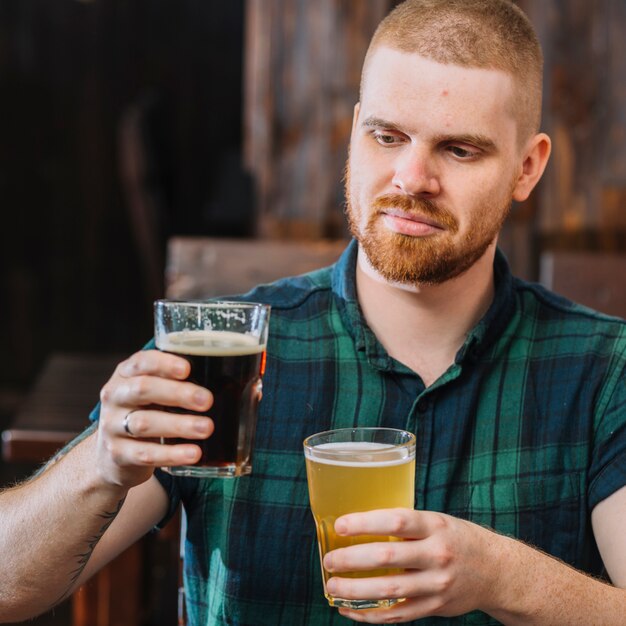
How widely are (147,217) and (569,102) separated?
223 cm

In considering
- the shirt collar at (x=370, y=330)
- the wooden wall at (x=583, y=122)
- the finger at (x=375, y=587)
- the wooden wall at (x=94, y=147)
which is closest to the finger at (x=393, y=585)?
the finger at (x=375, y=587)

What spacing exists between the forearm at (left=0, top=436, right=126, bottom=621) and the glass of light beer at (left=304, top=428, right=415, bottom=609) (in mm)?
259

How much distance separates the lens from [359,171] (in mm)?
1425

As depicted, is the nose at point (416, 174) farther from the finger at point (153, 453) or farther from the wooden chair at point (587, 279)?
the wooden chair at point (587, 279)

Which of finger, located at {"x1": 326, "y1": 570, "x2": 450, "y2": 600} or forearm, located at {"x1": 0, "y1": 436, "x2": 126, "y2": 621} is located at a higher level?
finger, located at {"x1": 326, "y1": 570, "x2": 450, "y2": 600}

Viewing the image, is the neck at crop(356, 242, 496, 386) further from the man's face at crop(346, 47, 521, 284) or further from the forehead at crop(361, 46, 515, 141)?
the forehead at crop(361, 46, 515, 141)

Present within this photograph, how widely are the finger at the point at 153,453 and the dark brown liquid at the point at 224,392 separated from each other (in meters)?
0.02

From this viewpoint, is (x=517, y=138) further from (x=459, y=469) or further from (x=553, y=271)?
(x=553, y=271)

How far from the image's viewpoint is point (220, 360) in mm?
1064

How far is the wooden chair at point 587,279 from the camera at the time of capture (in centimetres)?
259

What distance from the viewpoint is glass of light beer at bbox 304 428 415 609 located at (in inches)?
41.2

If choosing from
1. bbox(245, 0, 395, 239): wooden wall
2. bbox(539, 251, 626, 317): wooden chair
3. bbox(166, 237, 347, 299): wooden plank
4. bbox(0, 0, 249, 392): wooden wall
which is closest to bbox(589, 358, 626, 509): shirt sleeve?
bbox(539, 251, 626, 317): wooden chair

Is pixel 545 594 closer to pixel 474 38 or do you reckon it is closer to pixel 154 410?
pixel 154 410

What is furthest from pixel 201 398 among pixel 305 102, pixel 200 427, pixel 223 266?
pixel 305 102
